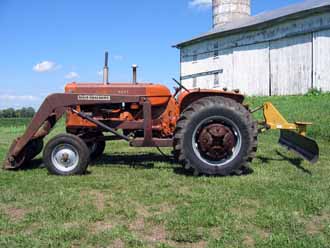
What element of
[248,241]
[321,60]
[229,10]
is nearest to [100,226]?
[248,241]

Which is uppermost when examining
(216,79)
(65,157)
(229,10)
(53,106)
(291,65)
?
(229,10)

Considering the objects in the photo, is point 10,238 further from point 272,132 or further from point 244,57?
point 244,57

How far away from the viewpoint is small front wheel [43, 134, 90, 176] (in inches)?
243

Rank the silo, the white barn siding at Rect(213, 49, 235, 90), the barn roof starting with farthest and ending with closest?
the silo
the white barn siding at Rect(213, 49, 235, 90)
the barn roof

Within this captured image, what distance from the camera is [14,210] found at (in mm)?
4453

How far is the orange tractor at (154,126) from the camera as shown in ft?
19.8

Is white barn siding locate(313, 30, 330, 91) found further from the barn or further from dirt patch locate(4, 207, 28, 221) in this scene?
dirt patch locate(4, 207, 28, 221)

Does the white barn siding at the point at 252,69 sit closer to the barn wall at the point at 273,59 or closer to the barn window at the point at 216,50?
the barn wall at the point at 273,59

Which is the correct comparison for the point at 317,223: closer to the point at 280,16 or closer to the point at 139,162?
the point at 139,162

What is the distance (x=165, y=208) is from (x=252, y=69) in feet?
71.7

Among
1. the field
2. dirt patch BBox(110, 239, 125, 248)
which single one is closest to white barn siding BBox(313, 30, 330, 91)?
the field

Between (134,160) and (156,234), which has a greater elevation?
(134,160)

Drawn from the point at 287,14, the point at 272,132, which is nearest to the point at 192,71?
the point at 287,14

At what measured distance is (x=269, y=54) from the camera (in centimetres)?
2402
